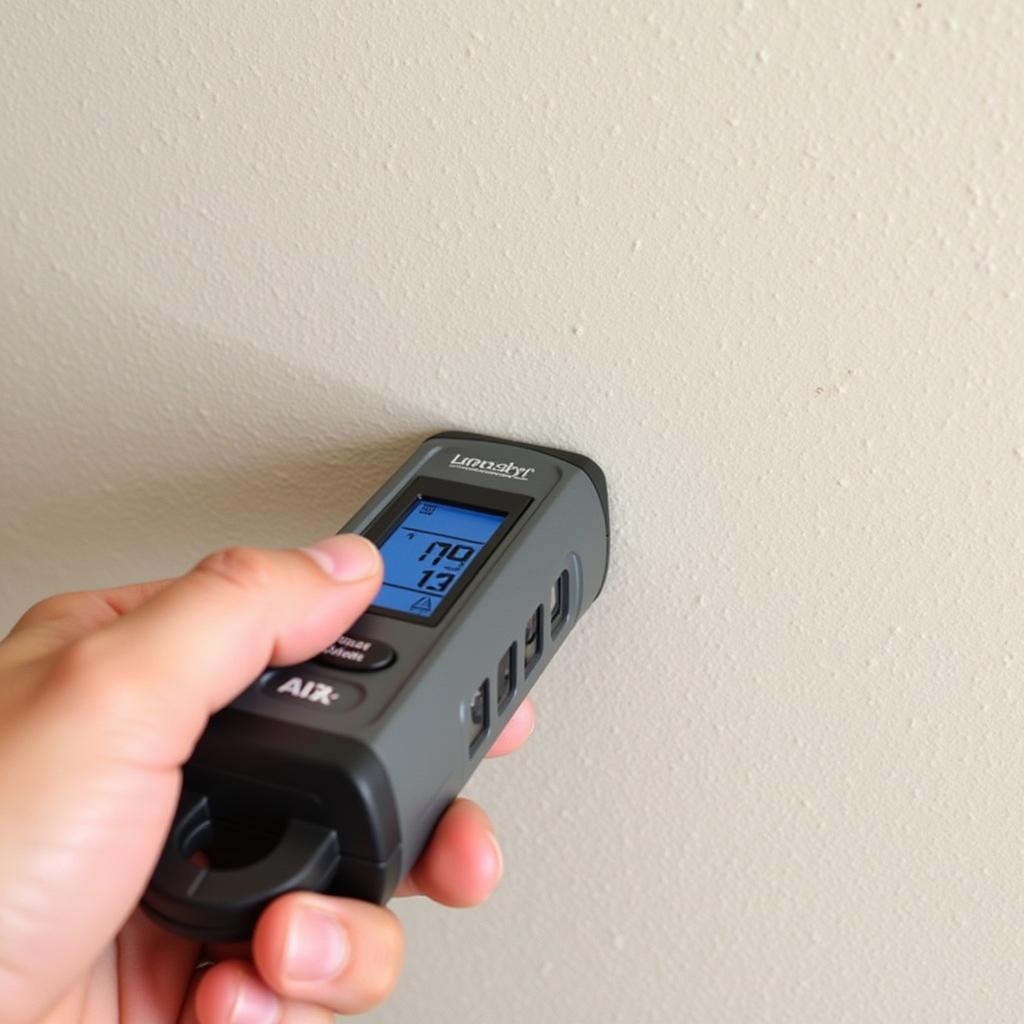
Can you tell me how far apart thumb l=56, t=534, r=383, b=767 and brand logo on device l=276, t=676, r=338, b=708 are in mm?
10

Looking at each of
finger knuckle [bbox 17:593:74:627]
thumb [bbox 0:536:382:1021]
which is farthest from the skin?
finger knuckle [bbox 17:593:74:627]

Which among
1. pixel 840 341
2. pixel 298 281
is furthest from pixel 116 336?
pixel 840 341

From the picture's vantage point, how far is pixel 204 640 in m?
0.43

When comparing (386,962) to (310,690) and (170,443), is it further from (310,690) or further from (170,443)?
(170,443)

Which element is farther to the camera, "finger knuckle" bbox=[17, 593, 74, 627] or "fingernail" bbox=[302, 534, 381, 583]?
"finger knuckle" bbox=[17, 593, 74, 627]

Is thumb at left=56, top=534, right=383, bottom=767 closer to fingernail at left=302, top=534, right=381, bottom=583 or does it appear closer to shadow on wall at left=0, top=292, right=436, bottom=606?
fingernail at left=302, top=534, right=381, bottom=583

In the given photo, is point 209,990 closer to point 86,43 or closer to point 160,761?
point 160,761

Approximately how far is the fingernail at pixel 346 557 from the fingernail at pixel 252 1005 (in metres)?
0.15

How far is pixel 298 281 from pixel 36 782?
0.24m

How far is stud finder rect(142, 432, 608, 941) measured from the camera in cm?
40

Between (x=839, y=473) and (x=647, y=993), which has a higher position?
(x=839, y=473)

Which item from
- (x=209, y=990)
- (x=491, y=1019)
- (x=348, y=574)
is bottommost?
(x=491, y=1019)

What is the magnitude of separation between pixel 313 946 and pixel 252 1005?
0.05m

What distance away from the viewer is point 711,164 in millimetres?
461
